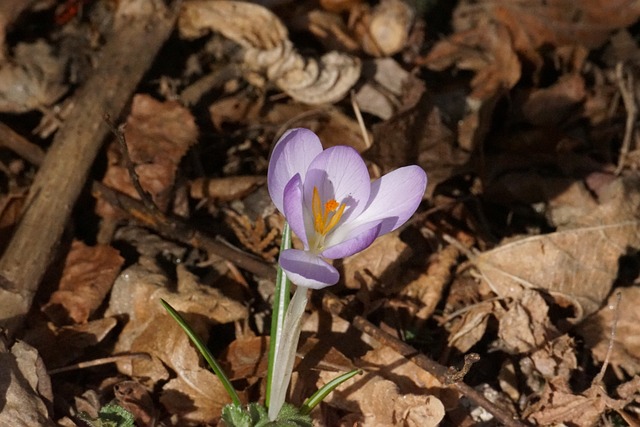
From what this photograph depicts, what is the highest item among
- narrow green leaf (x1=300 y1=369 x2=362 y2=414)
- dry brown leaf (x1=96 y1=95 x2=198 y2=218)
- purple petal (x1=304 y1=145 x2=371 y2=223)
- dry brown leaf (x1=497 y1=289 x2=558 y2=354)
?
purple petal (x1=304 y1=145 x2=371 y2=223)

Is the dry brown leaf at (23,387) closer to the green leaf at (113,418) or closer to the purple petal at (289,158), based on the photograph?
the green leaf at (113,418)

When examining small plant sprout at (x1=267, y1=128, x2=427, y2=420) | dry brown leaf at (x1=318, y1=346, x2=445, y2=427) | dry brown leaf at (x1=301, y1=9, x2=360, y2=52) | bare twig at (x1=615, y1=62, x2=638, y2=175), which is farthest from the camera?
dry brown leaf at (x1=301, y1=9, x2=360, y2=52)

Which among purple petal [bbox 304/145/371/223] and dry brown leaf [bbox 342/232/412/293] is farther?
dry brown leaf [bbox 342/232/412/293]

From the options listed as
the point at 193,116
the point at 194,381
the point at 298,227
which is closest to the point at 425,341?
the point at 194,381

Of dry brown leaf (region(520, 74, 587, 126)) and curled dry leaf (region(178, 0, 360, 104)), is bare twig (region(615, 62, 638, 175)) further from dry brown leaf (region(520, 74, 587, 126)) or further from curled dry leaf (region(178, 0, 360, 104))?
curled dry leaf (region(178, 0, 360, 104))

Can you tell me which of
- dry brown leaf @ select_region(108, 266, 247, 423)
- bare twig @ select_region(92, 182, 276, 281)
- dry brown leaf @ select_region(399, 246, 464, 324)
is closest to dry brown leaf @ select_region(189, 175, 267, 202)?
bare twig @ select_region(92, 182, 276, 281)

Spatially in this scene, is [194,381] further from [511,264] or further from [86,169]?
[511,264]
